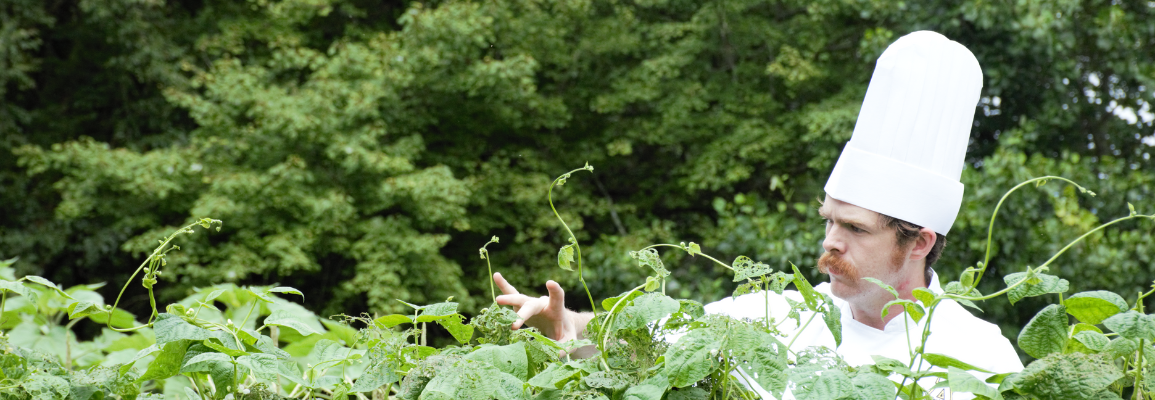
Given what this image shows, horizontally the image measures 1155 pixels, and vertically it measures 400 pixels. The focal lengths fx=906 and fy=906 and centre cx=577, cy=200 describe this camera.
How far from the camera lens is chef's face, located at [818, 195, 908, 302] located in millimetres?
1607

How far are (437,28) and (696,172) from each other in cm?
247

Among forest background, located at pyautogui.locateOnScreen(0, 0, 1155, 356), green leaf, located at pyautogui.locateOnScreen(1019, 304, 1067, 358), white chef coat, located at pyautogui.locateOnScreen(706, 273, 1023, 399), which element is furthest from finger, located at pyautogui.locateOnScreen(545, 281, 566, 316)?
forest background, located at pyautogui.locateOnScreen(0, 0, 1155, 356)

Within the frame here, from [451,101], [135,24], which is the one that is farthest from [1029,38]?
[135,24]

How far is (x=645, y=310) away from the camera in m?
0.75

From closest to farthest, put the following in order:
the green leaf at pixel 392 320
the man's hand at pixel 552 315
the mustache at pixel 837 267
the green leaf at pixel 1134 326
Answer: the green leaf at pixel 1134 326 < the green leaf at pixel 392 320 < the man's hand at pixel 552 315 < the mustache at pixel 837 267

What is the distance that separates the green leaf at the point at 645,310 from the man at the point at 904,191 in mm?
920

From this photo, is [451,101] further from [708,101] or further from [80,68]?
[80,68]

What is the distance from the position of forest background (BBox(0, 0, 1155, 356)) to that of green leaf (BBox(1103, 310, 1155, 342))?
14.4 ft

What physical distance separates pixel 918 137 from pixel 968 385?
44.6 inches

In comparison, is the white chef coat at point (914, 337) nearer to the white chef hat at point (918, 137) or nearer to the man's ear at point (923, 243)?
the man's ear at point (923, 243)

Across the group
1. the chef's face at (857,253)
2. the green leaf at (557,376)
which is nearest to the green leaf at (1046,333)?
the green leaf at (557,376)

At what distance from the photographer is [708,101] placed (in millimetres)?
8250

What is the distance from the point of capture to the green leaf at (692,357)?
71 centimetres

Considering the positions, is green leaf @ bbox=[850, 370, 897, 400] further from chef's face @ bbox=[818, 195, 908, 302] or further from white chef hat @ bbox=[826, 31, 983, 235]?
white chef hat @ bbox=[826, 31, 983, 235]
